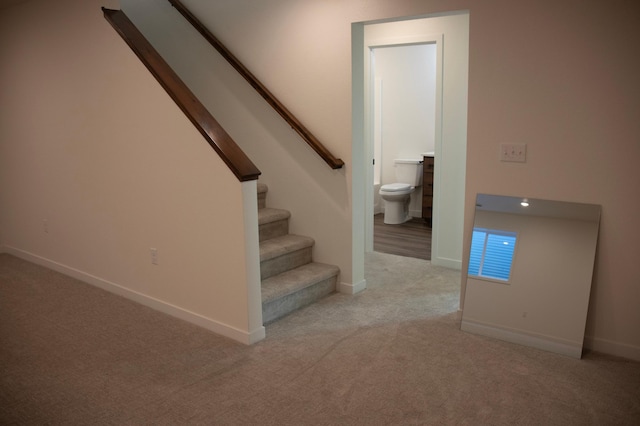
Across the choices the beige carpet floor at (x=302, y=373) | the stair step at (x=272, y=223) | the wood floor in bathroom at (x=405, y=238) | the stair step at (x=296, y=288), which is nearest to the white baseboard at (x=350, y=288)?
the stair step at (x=296, y=288)

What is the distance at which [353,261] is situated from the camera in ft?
13.1

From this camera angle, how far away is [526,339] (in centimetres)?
313

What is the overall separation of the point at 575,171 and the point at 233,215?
6.34 ft

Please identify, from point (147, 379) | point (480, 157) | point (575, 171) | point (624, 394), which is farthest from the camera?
point (480, 157)

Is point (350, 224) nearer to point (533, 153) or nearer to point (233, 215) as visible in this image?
point (233, 215)

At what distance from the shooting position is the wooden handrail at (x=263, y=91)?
382 centimetres

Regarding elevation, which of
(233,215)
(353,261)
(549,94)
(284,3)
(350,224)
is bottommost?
(353,261)

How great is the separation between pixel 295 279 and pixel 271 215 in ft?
1.96

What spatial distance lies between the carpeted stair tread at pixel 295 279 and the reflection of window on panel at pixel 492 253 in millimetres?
1080

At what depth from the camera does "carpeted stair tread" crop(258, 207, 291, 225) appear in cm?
403

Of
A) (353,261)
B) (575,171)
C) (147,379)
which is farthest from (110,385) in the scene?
(575,171)

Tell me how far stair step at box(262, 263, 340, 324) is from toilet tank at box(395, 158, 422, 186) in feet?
9.77

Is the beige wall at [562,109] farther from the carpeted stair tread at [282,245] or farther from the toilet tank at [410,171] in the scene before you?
the toilet tank at [410,171]

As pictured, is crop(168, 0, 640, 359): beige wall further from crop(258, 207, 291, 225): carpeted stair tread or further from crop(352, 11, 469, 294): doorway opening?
crop(258, 207, 291, 225): carpeted stair tread
